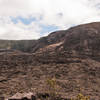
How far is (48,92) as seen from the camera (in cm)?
1412

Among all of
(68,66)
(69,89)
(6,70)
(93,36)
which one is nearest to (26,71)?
(6,70)

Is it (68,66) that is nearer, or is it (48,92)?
(48,92)

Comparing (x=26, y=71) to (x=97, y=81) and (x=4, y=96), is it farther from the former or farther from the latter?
(x=97, y=81)

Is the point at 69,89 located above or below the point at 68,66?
below

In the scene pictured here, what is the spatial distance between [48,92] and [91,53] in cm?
1593

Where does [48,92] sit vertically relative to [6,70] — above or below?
below

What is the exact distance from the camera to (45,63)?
23609 millimetres

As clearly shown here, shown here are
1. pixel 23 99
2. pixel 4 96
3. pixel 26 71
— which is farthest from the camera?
pixel 26 71

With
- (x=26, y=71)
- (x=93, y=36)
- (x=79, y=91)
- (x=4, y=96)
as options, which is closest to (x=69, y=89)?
(x=79, y=91)

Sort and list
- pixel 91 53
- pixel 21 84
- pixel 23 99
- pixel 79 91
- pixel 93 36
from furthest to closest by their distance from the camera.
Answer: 1. pixel 93 36
2. pixel 91 53
3. pixel 21 84
4. pixel 79 91
5. pixel 23 99

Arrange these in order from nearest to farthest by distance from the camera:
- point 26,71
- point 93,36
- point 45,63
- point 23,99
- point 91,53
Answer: point 23,99 < point 26,71 < point 45,63 < point 91,53 < point 93,36

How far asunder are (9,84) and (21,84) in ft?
4.72

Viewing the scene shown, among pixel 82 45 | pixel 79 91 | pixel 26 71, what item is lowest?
pixel 79 91

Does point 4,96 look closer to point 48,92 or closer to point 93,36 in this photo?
point 48,92
